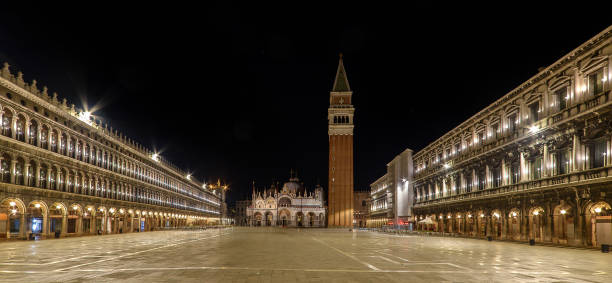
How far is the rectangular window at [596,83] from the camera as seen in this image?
1249 inches

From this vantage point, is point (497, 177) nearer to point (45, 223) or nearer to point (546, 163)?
point (546, 163)

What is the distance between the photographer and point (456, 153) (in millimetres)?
62031

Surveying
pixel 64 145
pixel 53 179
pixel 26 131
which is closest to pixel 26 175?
pixel 26 131

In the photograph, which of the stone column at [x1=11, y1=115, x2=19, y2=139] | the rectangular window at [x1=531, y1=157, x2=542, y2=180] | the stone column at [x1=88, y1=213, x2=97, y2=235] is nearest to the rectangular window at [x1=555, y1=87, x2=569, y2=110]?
the rectangular window at [x1=531, y1=157, x2=542, y2=180]

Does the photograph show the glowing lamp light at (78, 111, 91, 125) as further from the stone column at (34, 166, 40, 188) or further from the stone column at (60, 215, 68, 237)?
the stone column at (60, 215, 68, 237)

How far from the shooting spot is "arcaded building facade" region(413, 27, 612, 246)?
3142 cm

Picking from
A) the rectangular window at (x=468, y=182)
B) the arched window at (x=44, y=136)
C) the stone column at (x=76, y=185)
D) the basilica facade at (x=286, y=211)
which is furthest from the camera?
the basilica facade at (x=286, y=211)

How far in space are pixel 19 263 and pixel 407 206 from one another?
2958 inches

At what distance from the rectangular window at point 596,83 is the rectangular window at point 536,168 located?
8610mm

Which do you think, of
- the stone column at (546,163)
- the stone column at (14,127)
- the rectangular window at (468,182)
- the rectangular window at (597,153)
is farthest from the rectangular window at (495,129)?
the stone column at (14,127)

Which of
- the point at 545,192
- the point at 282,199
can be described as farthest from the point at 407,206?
the point at 282,199

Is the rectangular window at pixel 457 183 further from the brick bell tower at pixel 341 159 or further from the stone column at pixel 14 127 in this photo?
the brick bell tower at pixel 341 159

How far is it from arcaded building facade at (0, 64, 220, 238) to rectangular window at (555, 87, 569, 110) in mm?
45436

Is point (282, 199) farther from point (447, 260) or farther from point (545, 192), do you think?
point (447, 260)
